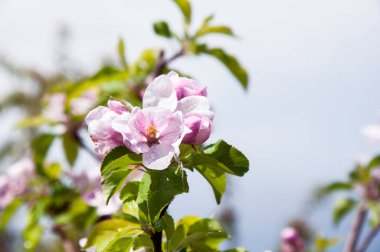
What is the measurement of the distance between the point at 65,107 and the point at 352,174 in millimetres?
1190

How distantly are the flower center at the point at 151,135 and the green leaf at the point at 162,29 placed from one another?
104cm

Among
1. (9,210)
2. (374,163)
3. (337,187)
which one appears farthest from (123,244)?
(337,187)

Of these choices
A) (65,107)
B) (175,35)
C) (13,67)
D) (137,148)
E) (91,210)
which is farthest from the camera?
(13,67)

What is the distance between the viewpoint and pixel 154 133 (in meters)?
0.96

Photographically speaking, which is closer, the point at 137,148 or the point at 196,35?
the point at 137,148

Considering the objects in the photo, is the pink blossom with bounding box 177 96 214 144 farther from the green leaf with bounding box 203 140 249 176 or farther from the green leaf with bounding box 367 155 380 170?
the green leaf with bounding box 367 155 380 170

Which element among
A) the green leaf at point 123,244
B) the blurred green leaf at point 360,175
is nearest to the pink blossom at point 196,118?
the green leaf at point 123,244

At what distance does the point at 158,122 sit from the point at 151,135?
2 centimetres

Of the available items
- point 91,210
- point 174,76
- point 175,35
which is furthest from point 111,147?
point 175,35

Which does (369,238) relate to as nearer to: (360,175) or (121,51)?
(360,175)

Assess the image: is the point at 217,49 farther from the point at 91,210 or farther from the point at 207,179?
the point at 207,179

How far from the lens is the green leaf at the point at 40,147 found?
7.18ft

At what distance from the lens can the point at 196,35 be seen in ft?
6.74

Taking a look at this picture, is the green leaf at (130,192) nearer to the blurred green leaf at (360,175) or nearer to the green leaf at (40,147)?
the green leaf at (40,147)
